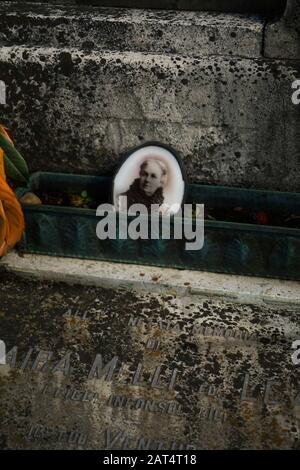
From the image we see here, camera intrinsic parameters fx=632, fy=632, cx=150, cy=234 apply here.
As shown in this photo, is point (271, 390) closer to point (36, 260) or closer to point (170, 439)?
point (170, 439)

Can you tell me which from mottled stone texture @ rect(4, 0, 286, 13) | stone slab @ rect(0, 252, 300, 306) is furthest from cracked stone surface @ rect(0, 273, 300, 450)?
mottled stone texture @ rect(4, 0, 286, 13)

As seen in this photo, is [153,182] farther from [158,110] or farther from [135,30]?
[135,30]

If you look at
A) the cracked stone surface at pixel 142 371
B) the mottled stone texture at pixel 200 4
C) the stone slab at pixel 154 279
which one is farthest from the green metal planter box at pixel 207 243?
the mottled stone texture at pixel 200 4

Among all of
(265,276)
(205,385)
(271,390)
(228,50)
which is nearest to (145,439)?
(205,385)

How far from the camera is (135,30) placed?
3473 millimetres

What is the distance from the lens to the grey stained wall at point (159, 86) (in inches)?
134

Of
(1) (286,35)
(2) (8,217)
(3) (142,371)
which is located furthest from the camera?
(1) (286,35)

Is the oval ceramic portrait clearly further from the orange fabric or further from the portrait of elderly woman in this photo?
the orange fabric

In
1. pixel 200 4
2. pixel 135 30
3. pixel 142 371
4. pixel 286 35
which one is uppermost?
pixel 200 4

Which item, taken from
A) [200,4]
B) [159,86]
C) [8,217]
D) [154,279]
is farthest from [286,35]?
[8,217]

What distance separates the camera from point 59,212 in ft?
10.9

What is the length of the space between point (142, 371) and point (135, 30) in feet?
6.10

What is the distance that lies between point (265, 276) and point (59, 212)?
1126mm

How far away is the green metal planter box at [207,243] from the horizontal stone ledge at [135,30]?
794 millimetres
